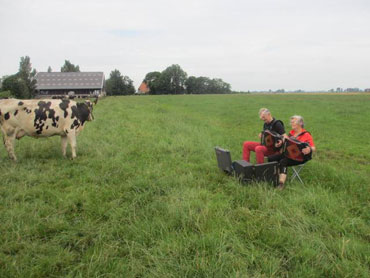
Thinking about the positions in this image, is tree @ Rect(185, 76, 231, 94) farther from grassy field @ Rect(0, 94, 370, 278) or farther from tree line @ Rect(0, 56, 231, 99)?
grassy field @ Rect(0, 94, 370, 278)

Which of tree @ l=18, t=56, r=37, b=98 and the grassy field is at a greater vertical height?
tree @ l=18, t=56, r=37, b=98

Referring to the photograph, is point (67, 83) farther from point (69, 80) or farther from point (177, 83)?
point (177, 83)

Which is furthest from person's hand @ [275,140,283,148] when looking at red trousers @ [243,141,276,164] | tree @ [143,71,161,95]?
tree @ [143,71,161,95]

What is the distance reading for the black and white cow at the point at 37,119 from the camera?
539 centimetres

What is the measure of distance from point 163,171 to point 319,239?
9.74ft

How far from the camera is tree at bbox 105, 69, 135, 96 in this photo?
7388 cm

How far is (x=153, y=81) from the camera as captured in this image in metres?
83.2

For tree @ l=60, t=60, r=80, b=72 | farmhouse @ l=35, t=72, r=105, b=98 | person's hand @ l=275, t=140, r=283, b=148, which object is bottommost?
person's hand @ l=275, t=140, r=283, b=148

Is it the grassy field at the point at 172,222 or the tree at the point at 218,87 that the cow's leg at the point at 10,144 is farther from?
the tree at the point at 218,87

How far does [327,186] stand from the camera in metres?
4.49

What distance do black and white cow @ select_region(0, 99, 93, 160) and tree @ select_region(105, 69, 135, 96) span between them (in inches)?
2799

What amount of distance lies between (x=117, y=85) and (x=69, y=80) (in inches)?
605

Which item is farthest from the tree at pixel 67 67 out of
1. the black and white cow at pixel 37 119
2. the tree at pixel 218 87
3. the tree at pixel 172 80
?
the black and white cow at pixel 37 119

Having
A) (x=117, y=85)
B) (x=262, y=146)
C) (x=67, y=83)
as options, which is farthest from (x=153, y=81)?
(x=262, y=146)
